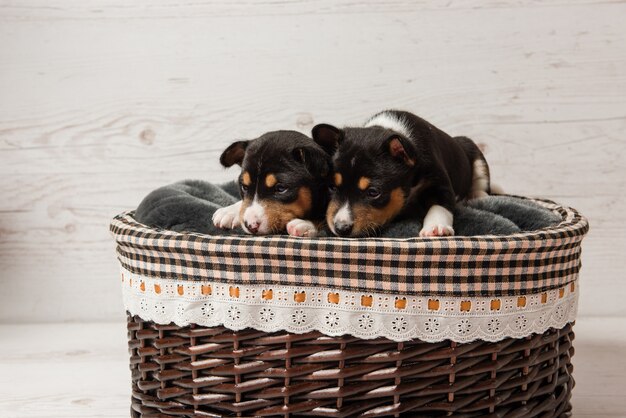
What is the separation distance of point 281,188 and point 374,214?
24 centimetres

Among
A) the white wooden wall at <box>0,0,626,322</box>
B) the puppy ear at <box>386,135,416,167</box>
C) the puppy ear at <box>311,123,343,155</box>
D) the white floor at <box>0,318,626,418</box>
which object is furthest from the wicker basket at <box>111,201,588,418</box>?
the white wooden wall at <box>0,0,626,322</box>

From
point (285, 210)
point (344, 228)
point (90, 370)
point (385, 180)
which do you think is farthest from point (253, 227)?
point (90, 370)

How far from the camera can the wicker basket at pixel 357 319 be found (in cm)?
156

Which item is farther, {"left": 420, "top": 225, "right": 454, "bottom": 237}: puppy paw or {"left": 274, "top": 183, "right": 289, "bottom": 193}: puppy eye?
Result: {"left": 274, "top": 183, "right": 289, "bottom": 193}: puppy eye

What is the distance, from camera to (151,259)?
1.70m

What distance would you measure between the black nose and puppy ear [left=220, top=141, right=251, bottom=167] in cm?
41

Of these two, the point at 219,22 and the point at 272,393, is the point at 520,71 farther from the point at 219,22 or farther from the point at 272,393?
the point at 272,393

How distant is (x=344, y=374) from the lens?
5.23 ft

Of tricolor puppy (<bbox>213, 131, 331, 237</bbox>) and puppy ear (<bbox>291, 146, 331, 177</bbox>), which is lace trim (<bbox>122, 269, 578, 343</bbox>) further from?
puppy ear (<bbox>291, 146, 331, 177</bbox>)

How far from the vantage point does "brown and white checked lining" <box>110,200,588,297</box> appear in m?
1.54

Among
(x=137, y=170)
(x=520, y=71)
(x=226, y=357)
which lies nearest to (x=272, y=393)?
(x=226, y=357)

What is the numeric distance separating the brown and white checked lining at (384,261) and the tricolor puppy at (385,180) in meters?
0.16

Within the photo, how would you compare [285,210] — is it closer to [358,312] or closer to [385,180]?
[385,180]

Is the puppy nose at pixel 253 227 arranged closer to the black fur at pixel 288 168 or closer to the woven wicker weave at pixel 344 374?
the black fur at pixel 288 168
